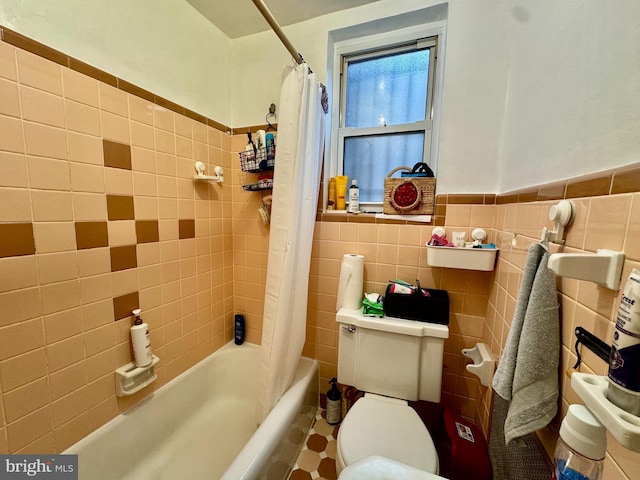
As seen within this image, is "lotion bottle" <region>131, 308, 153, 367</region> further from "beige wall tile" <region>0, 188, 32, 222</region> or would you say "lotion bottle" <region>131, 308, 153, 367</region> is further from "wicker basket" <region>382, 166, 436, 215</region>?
"wicker basket" <region>382, 166, 436, 215</region>

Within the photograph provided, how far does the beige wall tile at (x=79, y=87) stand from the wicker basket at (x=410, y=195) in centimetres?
132

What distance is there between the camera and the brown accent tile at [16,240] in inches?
29.4

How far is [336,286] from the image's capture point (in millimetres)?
1440

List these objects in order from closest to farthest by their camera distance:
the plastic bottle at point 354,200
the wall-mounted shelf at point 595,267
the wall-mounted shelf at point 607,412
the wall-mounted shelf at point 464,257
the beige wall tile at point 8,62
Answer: the wall-mounted shelf at point 607,412 → the wall-mounted shelf at point 595,267 → the beige wall tile at point 8,62 → the wall-mounted shelf at point 464,257 → the plastic bottle at point 354,200

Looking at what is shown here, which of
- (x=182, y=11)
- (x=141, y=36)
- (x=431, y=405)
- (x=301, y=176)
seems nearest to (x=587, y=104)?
(x=301, y=176)

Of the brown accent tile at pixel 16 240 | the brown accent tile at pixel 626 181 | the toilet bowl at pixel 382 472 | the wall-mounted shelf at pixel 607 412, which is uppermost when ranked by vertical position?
the brown accent tile at pixel 626 181

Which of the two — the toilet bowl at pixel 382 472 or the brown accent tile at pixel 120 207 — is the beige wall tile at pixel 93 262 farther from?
the toilet bowl at pixel 382 472

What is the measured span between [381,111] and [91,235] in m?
1.59

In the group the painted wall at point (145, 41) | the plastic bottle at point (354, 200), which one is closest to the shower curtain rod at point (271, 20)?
the painted wall at point (145, 41)

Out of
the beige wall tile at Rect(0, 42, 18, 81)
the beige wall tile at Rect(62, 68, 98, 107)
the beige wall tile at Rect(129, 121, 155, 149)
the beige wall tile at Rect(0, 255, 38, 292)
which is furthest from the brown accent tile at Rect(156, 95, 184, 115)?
the beige wall tile at Rect(0, 255, 38, 292)

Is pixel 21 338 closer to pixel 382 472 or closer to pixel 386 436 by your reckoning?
pixel 382 472

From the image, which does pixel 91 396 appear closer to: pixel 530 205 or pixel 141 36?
pixel 141 36

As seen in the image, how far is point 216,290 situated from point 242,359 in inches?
19.7

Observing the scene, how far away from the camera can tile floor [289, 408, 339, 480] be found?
1.14 meters
